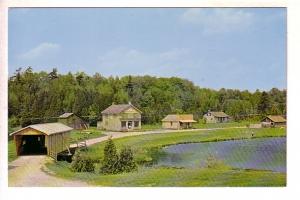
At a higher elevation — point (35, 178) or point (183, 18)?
point (183, 18)

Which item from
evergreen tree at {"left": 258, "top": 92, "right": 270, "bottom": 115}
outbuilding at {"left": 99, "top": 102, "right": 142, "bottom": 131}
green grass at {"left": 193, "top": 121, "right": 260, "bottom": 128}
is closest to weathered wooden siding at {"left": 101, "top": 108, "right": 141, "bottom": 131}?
outbuilding at {"left": 99, "top": 102, "right": 142, "bottom": 131}

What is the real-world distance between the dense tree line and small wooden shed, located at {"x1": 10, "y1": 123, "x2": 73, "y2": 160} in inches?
1.4

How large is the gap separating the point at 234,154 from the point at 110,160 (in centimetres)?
48

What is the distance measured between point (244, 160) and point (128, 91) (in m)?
0.52

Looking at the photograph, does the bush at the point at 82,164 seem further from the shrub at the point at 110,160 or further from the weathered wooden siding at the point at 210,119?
the weathered wooden siding at the point at 210,119

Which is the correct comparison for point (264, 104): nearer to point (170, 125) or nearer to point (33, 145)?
point (170, 125)

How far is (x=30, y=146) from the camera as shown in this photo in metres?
3.26

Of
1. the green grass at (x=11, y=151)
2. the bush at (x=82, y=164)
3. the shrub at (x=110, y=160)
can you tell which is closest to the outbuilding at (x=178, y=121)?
the shrub at (x=110, y=160)

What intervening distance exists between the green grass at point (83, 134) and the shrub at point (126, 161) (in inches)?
4.8

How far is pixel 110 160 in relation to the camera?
3.26 m

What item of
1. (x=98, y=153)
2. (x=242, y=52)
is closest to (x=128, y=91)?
(x=98, y=153)

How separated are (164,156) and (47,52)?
604 mm

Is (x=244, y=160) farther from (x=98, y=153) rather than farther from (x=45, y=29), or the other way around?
(x=45, y=29)
